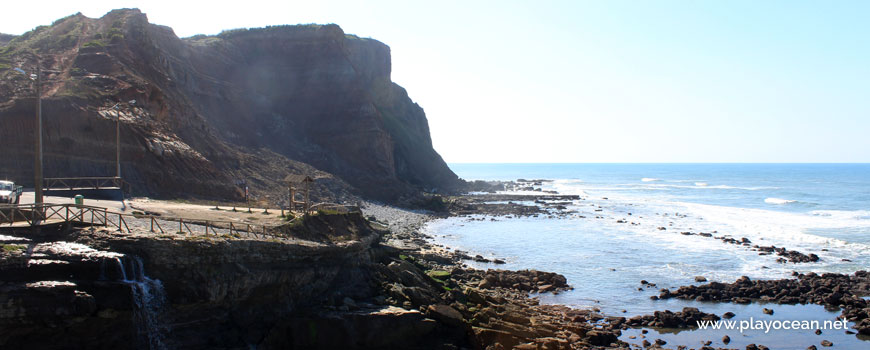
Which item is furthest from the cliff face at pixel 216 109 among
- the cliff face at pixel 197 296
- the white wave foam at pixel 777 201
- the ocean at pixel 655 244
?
the white wave foam at pixel 777 201

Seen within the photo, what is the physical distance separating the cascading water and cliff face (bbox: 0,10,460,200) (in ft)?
64.4

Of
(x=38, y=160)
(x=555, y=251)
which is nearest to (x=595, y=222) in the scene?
(x=555, y=251)

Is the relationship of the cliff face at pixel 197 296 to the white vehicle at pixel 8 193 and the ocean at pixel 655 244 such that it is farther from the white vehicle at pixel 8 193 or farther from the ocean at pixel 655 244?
the ocean at pixel 655 244

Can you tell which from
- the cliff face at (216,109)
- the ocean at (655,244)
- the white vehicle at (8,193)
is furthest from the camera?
the cliff face at (216,109)

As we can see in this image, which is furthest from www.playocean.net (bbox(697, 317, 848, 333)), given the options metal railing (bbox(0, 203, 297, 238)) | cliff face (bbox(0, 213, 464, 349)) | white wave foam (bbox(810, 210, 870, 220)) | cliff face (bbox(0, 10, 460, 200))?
white wave foam (bbox(810, 210, 870, 220))

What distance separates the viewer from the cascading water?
15.1 meters

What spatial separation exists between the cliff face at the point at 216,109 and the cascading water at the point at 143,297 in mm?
19626

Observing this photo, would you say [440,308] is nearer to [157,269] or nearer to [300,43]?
[157,269]

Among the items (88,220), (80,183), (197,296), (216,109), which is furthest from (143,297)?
(216,109)

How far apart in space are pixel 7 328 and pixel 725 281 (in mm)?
31284

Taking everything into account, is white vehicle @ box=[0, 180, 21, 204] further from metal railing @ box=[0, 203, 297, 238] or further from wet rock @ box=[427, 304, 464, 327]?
wet rock @ box=[427, 304, 464, 327]

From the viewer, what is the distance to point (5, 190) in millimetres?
21141

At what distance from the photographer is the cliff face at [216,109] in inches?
1346

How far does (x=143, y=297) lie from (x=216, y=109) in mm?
61546
